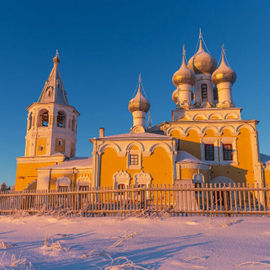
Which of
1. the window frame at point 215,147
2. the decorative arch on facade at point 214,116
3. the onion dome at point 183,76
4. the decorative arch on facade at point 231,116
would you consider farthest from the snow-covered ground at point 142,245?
the onion dome at point 183,76

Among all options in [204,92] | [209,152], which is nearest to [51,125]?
[209,152]

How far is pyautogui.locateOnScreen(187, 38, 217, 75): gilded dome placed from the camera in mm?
27062

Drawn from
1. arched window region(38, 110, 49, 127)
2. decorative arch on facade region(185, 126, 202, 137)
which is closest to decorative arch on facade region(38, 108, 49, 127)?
arched window region(38, 110, 49, 127)

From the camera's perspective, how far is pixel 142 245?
15.0 feet

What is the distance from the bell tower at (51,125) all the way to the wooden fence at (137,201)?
1411 cm

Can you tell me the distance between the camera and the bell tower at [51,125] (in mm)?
25141

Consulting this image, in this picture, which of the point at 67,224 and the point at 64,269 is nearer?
the point at 64,269

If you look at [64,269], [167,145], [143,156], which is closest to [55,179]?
[143,156]

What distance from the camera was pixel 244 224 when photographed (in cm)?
683

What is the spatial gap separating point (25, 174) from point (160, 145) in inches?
527

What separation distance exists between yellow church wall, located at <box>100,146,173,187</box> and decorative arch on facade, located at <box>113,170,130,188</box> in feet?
0.71

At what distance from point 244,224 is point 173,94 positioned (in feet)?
82.6

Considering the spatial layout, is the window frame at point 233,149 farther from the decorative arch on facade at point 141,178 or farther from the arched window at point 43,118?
the arched window at point 43,118

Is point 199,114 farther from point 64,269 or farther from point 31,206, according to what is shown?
point 64,269
